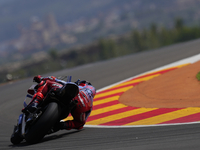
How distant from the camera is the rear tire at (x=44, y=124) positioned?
4.95 meters

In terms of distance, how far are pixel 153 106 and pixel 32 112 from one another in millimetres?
3402

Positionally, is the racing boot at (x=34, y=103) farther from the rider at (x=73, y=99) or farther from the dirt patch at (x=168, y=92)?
the dirt patch at (x=168, y=92)

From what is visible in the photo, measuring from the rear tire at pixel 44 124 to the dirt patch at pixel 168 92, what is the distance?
3.14 m

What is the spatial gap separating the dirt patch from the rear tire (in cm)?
314

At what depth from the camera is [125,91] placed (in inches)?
394

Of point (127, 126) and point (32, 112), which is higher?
point (32, 112)

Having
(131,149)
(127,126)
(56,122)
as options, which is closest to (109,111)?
(127,126)

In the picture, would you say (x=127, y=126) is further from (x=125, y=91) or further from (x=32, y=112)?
(x=125, y=91)

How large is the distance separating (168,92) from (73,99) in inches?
145

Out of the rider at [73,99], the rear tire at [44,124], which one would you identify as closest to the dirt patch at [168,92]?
the rider at [73,99]

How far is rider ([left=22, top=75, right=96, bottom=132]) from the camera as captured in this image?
5.34 metres

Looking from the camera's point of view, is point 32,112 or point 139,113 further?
point 139,113

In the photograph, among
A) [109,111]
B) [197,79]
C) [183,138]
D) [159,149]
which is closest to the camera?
[159,149]

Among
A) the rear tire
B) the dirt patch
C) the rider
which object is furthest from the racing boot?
the dirt patch
